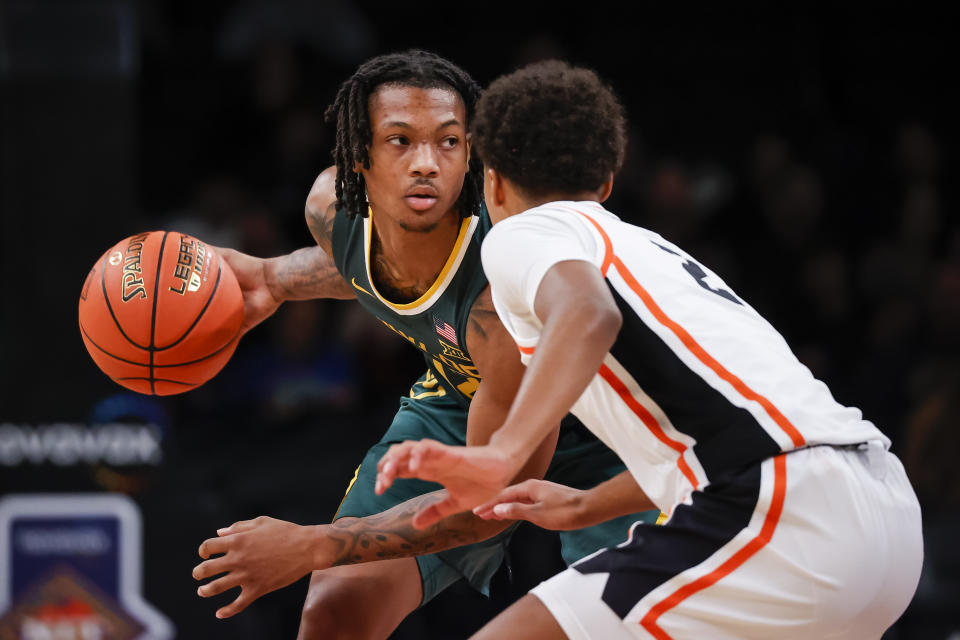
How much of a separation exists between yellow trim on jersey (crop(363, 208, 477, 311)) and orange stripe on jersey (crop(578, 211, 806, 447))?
3.10 feet

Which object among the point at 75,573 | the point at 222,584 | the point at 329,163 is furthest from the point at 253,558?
the point at 329,163

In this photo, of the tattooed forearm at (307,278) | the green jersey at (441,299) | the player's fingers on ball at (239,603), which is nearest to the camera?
the player's fingers on ball at (239,603)

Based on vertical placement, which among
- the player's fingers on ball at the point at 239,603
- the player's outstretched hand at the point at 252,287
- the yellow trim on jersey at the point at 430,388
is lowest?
the player's fingers on ball at the point at 239,603

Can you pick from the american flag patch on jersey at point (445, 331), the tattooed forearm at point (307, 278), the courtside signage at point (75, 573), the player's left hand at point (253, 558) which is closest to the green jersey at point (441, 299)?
the american flag patch on jersey at point (445, 331)

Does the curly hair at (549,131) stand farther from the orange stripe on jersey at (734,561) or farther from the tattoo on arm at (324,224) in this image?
the tattoo on arm at (324,224)

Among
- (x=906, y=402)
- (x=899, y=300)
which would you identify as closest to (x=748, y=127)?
(x=899, y=300)

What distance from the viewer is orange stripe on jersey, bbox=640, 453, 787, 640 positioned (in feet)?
7.02

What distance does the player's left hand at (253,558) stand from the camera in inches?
96.7

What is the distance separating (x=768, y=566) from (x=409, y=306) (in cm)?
137

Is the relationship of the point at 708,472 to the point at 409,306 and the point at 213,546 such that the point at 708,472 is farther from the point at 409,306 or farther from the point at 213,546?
the point at 409,306

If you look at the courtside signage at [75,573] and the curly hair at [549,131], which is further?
the courtside signage at [75,573]

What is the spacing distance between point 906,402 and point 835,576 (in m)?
3.51

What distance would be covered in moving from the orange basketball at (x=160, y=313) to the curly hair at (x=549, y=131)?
1.18 metres

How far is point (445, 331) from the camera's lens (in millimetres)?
3145
